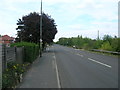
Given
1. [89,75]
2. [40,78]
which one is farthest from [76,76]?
[40,78]

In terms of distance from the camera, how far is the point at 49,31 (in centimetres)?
5000

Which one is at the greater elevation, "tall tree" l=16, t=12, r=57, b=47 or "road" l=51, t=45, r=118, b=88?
"tall tree" l=16, t=12, r=57, b=47

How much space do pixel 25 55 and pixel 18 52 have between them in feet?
9.82

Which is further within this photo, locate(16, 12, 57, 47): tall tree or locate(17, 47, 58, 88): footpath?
locate(16, 12, 57, 47): tall tree

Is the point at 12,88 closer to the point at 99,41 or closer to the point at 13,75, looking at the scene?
the point at 13,75

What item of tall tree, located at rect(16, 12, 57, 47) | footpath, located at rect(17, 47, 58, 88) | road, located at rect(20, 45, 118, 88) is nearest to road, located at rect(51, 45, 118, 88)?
road, located at rect(20, 45, 118, 88)

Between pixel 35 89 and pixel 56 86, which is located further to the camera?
pixel 56 86

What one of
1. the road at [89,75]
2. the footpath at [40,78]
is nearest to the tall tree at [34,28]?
the road at [89,75]

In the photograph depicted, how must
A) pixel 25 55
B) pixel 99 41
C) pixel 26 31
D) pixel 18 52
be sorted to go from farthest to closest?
pixel 99 41 < pixel 26 31 < pixel 25 55 < pixel 18 52

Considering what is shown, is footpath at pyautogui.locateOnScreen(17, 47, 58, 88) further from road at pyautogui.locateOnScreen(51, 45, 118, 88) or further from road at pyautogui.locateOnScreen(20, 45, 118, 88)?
road at pyautogui.locateOnScreen(51, 45, 118, 88)

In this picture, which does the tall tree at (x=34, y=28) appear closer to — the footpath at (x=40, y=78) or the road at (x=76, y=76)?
the road at (x=76, y=76)

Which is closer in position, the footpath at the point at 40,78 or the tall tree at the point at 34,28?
the footpath at the point at 40,78

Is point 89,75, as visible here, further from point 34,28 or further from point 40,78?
point 34,28

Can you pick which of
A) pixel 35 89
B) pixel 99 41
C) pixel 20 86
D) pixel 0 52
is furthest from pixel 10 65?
pixel 99 41
